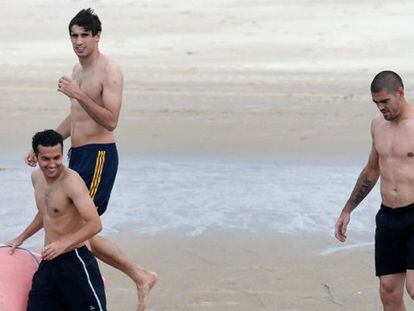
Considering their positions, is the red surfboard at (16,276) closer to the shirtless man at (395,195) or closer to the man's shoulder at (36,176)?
the man's shoulder at (36,176)

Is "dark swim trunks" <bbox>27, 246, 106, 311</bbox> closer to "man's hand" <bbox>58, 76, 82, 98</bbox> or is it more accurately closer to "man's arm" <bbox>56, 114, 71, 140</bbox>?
"man's hand" <bbox>58, 76, 82, 98</bbox>

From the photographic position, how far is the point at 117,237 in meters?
8.54

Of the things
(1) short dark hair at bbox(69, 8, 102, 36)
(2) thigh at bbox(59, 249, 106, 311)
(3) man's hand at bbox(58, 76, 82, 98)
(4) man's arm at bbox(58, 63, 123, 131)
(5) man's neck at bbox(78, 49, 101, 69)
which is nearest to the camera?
(2) thigh at bbox(59, 249, 106, 311)

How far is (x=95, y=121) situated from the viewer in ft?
20.6

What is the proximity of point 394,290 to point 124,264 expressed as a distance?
1.59 meters

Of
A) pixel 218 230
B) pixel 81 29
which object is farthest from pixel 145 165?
pixel 81 29

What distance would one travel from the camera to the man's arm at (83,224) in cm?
534

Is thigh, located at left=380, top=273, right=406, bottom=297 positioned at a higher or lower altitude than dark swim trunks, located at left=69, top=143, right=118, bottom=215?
lower

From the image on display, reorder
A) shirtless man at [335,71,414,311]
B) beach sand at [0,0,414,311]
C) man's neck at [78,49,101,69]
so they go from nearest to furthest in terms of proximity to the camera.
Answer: shirtless man at [335,71,414,311], man's neck at [78,49,101,69], beach sand at [0,0,414,311]

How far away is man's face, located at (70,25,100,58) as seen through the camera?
20.5 ft

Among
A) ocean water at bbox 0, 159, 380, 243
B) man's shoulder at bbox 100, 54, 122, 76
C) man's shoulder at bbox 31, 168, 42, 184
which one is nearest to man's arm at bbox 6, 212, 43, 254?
man's shoulder at bbox 31, 168, 42, 184

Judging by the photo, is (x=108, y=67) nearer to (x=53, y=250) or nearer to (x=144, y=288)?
(x=144, y=288)

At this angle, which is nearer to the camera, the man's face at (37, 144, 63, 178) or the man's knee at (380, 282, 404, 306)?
the man's face at (37, 144, 63, 178)

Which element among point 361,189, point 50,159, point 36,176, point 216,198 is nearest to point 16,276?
point 36,176
